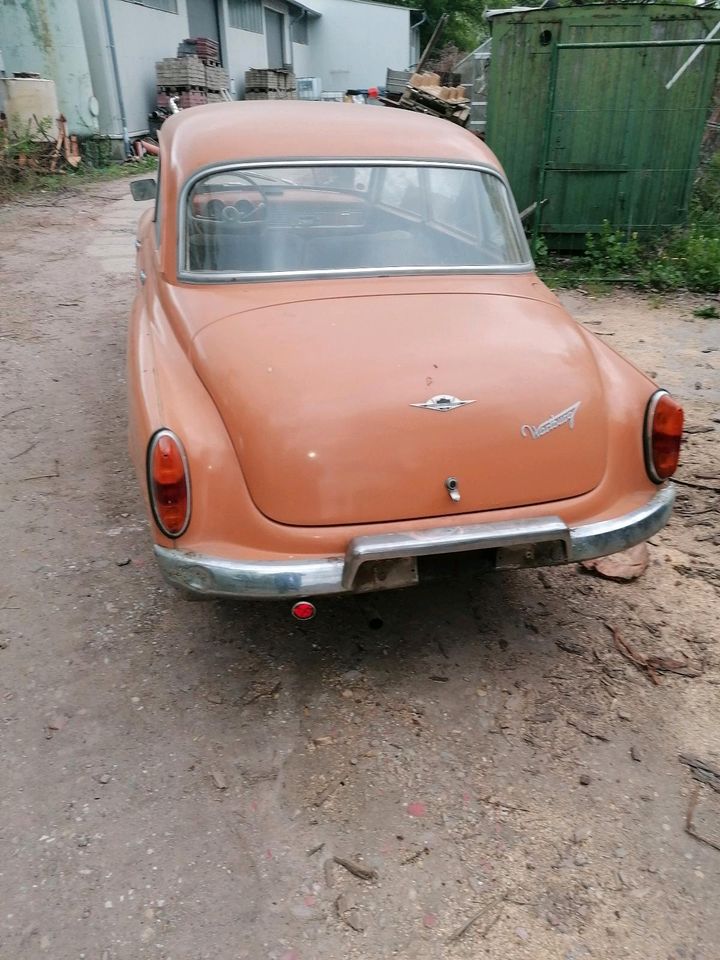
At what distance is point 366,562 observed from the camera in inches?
91.7

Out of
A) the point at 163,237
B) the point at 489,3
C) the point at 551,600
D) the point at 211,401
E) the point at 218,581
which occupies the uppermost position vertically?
the point at 489,3

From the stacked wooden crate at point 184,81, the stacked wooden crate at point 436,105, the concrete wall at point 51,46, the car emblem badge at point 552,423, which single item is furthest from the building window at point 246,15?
the car emblem badge at point 552,423

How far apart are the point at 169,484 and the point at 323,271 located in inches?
48.2

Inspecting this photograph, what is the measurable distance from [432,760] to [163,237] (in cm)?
244

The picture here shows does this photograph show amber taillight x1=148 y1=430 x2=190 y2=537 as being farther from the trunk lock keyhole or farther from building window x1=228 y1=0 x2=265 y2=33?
building window x1=228 y1=0 x2=265 y2=33

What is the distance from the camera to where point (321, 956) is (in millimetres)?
1881

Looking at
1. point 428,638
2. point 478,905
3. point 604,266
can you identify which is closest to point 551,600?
point 428,638

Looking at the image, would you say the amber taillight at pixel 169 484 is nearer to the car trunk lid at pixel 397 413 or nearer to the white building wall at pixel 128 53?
the car trunk lid at pixel 397 413

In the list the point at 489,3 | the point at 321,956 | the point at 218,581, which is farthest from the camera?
the point at 489,3

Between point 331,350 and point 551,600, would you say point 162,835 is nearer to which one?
point 331,350

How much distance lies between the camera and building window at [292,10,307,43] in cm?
2969

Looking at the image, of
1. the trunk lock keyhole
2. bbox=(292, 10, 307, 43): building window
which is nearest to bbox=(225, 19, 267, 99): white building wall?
bbox=(292, 10, 307, 43): building window

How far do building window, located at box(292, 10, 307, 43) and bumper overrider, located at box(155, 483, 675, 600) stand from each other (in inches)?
1274

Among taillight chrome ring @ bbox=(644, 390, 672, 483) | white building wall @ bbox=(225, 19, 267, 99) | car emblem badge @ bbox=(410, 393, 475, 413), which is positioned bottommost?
taillight chrome ring @ bbox=(644, 390, 672, 483)
